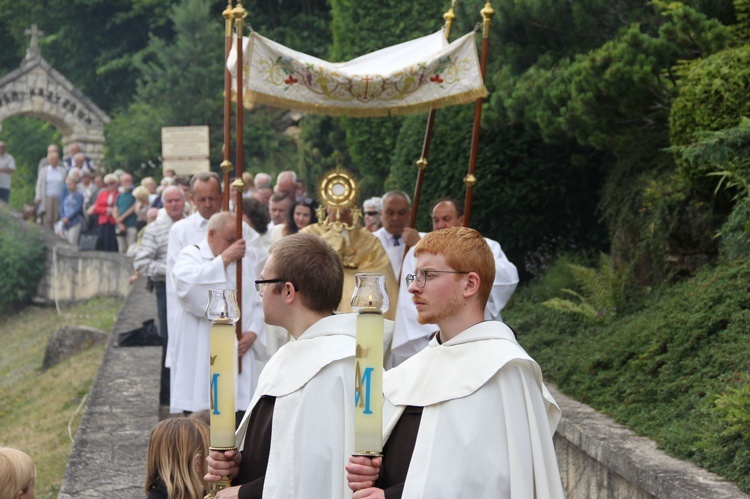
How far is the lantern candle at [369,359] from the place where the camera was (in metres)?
3.38

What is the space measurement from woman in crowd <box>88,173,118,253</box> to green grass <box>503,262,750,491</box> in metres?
14.1

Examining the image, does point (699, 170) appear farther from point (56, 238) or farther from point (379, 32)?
point (56, 238)

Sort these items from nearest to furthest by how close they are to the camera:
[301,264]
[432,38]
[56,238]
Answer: [301,264], [432,38], [56,238]

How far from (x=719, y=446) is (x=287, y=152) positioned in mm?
25282

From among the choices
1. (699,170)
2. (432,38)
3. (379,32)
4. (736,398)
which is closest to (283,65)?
(432,38)

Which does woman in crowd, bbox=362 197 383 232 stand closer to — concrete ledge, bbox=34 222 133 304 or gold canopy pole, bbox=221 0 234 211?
gold canopy pole, bbox=221 0 234 211

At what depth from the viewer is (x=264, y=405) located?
433 cm

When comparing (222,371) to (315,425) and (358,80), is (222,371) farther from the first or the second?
(358,80)

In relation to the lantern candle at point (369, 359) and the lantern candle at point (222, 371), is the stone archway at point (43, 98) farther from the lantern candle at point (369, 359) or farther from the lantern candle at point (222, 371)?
the lantern candle at point (369, 359)

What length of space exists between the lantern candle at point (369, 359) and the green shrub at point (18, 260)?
922 inches

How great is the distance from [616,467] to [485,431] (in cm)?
282

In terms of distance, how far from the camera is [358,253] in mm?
8312

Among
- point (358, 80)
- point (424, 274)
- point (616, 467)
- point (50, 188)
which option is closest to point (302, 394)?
point (424, 274)

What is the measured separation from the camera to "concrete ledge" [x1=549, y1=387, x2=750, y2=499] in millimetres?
5500
